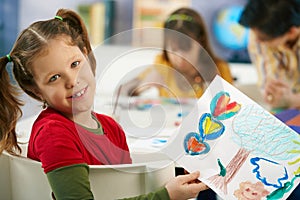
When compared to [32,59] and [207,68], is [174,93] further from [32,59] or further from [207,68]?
[32,59]

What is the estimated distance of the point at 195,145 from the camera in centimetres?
63

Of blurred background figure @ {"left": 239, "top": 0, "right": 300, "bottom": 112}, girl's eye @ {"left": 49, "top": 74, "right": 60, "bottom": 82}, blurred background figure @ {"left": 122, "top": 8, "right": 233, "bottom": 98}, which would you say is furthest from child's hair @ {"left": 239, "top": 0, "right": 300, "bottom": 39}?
girl's eye @ {"left": 49, "top": 74, "right": 60, "bottom": 82}

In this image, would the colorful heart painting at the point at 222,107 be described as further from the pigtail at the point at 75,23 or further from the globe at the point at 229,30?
the globe at the point at 229,30

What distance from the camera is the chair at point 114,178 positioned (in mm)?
603

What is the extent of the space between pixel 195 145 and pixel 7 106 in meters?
0.26

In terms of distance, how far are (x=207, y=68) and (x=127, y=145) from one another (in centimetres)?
16

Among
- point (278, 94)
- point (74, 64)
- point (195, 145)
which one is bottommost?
point (278, 94)

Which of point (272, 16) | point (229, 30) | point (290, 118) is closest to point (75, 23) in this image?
point (290, 118)

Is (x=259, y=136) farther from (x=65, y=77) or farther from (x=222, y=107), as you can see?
(x=65, y=77)

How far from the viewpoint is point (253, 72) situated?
2301mm

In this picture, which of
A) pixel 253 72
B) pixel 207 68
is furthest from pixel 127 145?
pixel 253 72

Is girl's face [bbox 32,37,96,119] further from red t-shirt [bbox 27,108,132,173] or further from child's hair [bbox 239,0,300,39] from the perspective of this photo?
child's hair [bbox 239,0,300,39]

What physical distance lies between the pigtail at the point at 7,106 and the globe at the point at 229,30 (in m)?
1.82

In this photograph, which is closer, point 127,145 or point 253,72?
point 127,145
